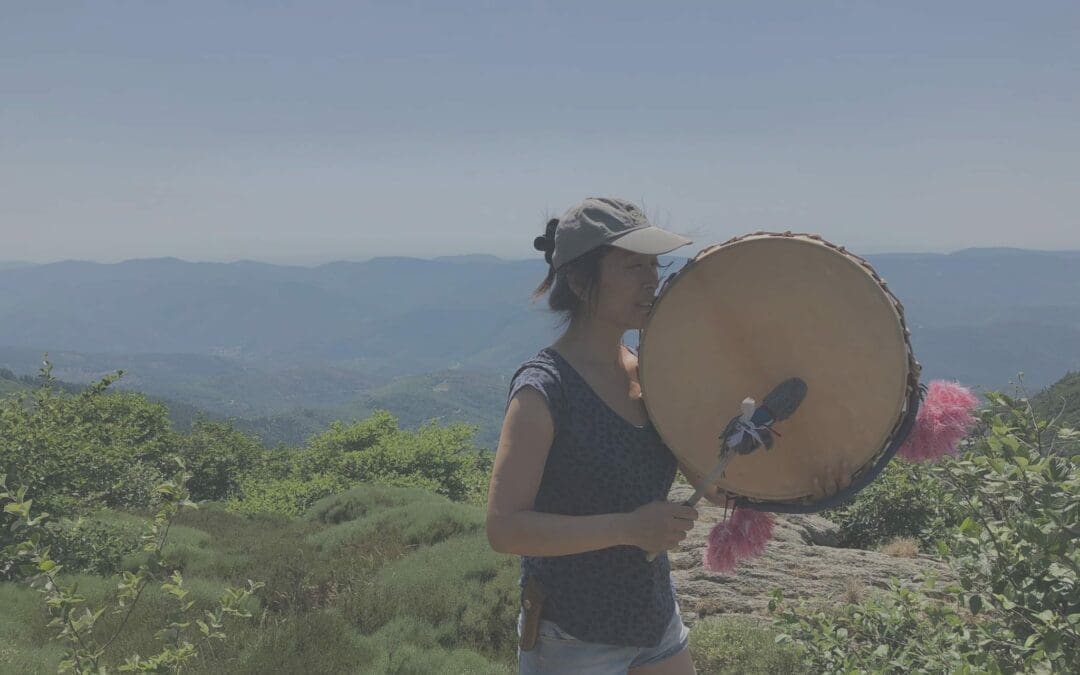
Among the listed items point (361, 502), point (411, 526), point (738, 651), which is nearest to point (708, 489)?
point (738, 651)

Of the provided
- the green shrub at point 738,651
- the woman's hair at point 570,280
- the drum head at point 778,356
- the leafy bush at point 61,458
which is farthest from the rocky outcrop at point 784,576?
the leafy bush at point 61,458

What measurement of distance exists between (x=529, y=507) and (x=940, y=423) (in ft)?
3.38

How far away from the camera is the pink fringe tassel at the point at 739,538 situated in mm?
1945

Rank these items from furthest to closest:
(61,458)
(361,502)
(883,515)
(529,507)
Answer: (361,502) < (883,515) < (61,458) < (529,507)

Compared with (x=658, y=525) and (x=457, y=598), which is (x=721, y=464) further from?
(x=457, y=598)

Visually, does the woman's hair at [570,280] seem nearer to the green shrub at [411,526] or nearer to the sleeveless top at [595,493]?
the sleeveless top at [595,493]

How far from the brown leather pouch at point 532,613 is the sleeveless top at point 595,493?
0.03 metres

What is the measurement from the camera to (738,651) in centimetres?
422

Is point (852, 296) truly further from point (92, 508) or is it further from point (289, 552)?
point (92, 508)

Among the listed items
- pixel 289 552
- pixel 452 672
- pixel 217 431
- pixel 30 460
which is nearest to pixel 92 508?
pixel 30 460

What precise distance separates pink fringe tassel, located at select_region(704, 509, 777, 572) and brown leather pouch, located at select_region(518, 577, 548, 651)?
51cm

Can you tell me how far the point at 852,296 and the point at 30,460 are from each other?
8.12 m

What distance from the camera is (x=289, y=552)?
292 inches

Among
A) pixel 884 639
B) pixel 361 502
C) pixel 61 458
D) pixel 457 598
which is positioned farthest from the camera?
pixel 361 502
